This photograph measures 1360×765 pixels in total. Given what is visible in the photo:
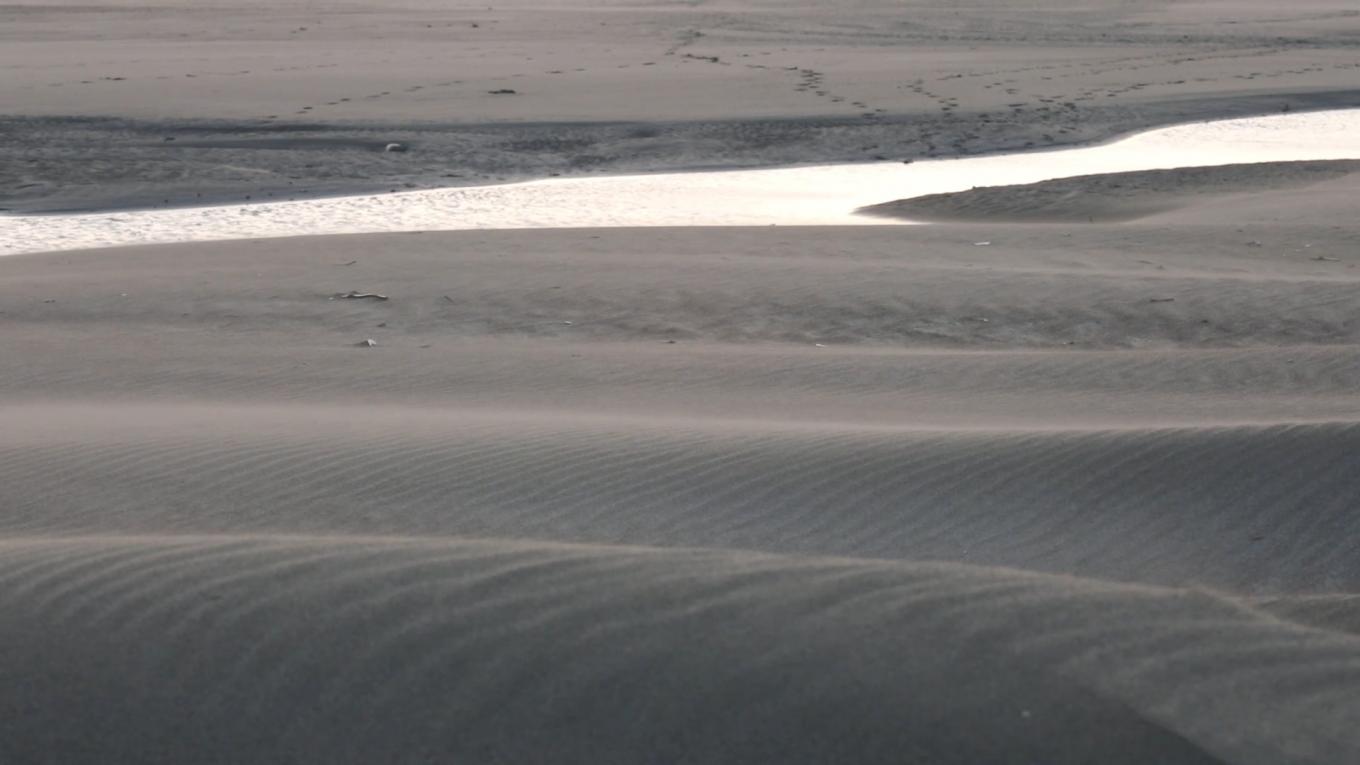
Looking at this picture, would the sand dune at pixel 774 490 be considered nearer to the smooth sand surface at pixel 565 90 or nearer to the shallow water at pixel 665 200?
the shallow water at pixel 665 200

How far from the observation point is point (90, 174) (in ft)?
47.5

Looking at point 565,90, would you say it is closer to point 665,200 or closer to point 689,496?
point 665,200

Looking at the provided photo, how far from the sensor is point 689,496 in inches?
187

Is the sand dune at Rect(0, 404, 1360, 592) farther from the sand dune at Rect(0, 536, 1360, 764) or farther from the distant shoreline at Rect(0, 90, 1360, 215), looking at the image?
the distant shoreline at Rect(0, 90, 1360, 215)

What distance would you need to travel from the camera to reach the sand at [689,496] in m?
3.20

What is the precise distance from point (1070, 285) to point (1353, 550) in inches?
173

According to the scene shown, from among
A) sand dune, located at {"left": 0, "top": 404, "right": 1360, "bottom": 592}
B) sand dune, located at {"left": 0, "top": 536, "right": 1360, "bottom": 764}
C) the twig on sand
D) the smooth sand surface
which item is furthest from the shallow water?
sand dune, located at {"left": 0, "top": 536, "right": 1360, "bottom": 764}

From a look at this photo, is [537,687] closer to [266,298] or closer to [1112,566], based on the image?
[1112,566]

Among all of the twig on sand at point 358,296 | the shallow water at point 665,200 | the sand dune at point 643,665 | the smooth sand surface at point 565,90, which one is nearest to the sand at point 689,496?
the sand dune at point 643,665

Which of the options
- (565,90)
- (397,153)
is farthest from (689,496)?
(565,90)

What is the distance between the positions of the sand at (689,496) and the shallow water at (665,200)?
157 centimetres

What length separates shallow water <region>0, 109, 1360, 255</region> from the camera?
41.2 feet

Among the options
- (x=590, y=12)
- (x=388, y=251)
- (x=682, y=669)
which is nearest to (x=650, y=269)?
(x=388, y=251)

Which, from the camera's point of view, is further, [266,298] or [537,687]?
[266,298]
